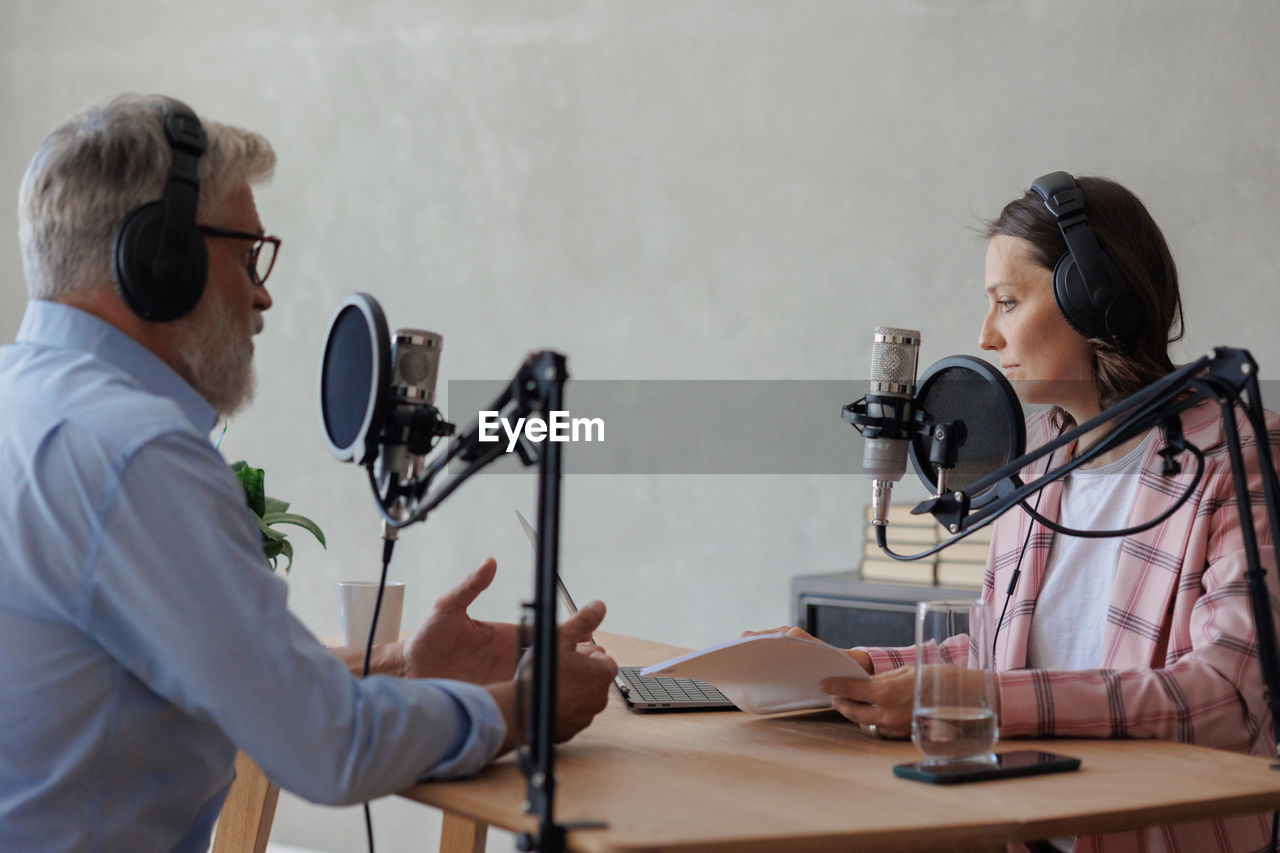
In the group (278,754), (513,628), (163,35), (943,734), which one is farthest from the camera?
(163,35)

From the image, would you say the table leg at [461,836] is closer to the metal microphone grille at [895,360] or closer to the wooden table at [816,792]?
the wooden table at [816,792]

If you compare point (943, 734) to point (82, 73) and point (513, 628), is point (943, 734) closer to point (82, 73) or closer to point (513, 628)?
point (513, 628)

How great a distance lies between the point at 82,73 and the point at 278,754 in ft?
11.6

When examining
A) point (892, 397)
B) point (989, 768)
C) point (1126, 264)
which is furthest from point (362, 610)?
point (1126, 264)

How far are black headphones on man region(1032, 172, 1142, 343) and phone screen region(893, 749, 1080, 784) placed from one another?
0.66m

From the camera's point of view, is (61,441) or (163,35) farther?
(163,35)

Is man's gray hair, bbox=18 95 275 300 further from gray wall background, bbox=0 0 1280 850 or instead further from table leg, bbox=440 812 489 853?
gray wall background, bbox=0 0 1280 850

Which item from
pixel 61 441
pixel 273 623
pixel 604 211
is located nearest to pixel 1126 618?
pixel 273 623

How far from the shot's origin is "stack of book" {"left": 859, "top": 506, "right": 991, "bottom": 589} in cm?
239

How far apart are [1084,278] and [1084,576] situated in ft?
1.33

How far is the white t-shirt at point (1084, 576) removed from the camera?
5.31ft

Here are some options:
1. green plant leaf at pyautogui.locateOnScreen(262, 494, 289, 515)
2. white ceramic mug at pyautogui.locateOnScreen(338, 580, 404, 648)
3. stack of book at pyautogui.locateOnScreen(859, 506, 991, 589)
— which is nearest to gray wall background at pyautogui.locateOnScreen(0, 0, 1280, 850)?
stack of book at pyautogui.locateOnScreen(859, 506, 991, 589)

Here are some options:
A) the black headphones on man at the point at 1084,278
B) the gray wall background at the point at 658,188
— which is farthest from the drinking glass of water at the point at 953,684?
the gray wall background at the point at 658,188

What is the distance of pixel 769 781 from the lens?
1.06 metres
